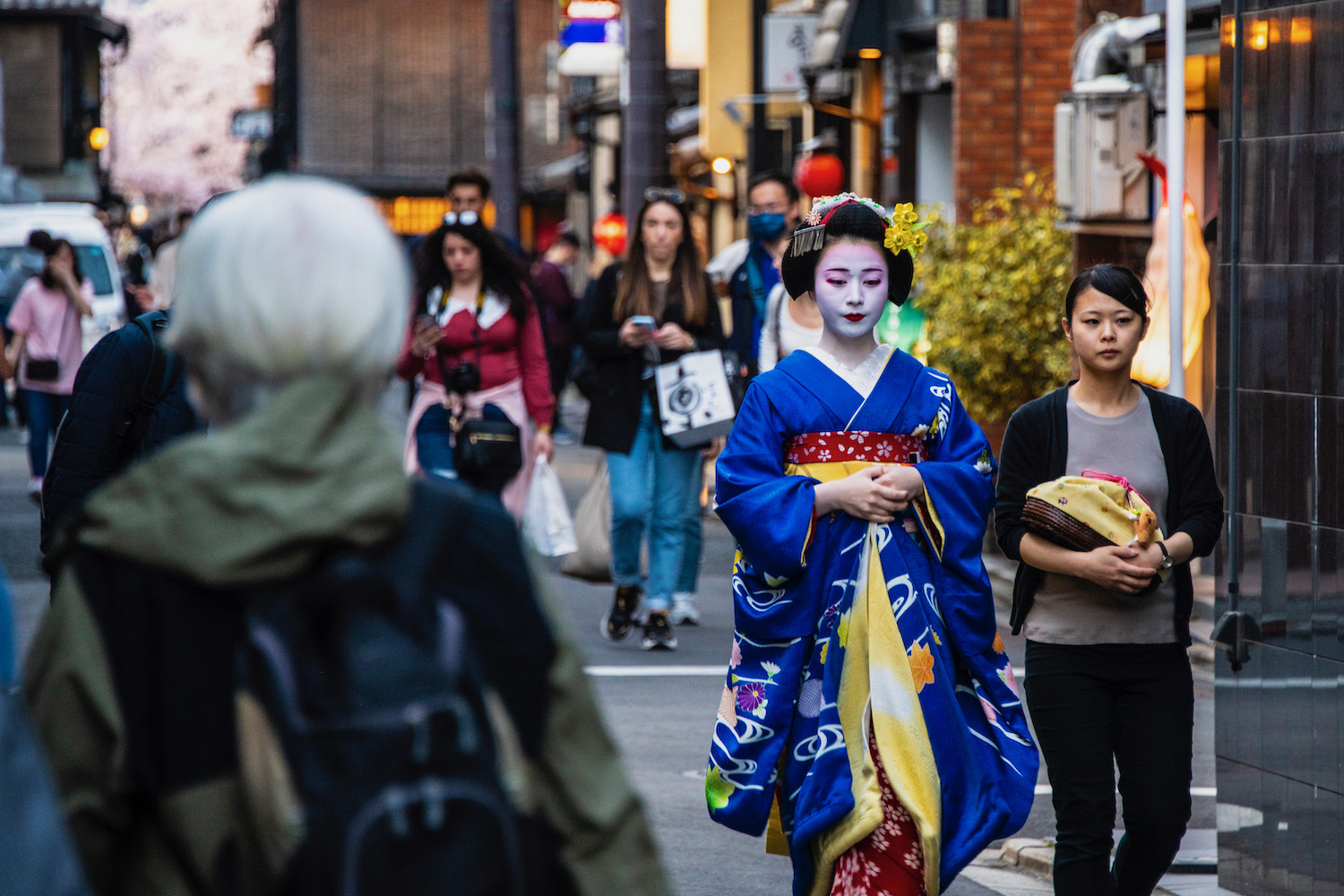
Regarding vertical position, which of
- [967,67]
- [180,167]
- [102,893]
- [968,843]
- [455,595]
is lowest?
[968,843]

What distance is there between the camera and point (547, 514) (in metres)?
8.64

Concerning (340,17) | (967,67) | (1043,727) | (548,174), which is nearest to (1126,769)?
(1043,727)

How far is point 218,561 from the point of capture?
1970 mm

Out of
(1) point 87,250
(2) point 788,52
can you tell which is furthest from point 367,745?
(1) point 87,250

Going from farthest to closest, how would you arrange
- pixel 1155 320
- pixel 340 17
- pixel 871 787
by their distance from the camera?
pixel 340 17
pixel 1155 320
pixel 871 787

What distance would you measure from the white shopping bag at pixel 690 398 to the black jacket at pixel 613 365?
122 millimetres

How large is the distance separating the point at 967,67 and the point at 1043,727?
36.2 ft

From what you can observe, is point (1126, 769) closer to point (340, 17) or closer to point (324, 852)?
point (324, 852)

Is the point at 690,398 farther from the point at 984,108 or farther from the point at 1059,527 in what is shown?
the point at 984,108

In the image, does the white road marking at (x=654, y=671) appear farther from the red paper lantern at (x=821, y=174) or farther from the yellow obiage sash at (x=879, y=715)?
the red paper lantern at (x=821, y=174)

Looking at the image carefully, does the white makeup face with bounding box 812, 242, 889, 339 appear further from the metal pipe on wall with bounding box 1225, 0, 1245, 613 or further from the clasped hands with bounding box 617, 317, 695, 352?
the clasped hands with bounding box 617, 317, 695, 352

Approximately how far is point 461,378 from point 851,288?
364 cm

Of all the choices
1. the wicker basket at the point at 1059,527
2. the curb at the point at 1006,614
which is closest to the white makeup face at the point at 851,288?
the wicker basket at the point at 1059,527

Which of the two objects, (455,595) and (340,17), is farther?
(340,17)
